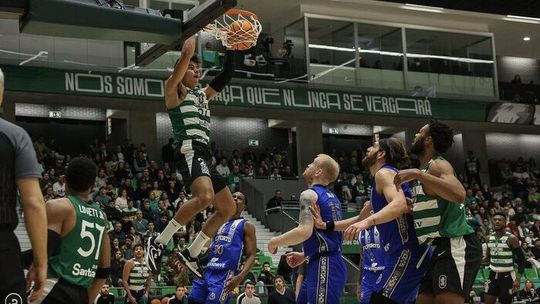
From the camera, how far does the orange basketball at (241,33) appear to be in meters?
9.16

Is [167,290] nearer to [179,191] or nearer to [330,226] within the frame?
[179,191]

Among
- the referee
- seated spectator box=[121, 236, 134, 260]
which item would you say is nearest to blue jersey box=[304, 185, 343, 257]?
the referee

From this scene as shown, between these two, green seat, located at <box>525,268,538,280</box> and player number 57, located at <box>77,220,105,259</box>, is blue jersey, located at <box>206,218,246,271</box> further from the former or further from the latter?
green seat, located at <box>525,268,538,280</box>

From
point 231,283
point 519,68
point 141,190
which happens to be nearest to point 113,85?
point 141,190

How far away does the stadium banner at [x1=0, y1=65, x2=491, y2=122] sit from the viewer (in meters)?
24.4

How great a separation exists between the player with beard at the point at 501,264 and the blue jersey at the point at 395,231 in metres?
8.30

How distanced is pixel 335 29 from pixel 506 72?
12.4 m

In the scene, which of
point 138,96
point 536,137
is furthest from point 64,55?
point 536,137

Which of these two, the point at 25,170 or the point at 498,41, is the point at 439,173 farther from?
the point at 498,41

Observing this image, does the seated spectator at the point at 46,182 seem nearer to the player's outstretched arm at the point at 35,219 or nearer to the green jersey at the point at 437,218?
the green jersey at the point at 437,218

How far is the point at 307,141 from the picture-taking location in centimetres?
3309

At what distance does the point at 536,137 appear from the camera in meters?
39.8

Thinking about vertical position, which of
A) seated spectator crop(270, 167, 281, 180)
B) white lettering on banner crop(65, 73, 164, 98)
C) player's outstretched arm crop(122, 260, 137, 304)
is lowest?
player's outstretched arm crop(122, 260, 137, 304)

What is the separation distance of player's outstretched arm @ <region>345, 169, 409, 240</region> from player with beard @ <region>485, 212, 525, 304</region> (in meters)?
8.48
